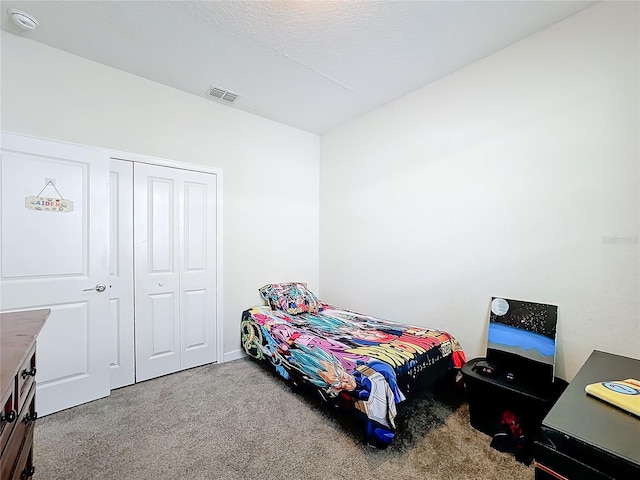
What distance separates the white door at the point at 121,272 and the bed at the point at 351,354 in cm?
114

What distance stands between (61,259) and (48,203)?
1.52 feet

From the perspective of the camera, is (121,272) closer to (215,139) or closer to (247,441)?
(215,139)

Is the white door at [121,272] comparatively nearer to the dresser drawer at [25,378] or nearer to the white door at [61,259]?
the white door at [61,259]

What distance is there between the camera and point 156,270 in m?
2.88

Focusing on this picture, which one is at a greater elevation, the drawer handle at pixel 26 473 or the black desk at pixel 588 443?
the black desk at pixel 588 443

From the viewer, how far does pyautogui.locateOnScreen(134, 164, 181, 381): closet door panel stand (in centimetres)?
278

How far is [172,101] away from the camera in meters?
2.95

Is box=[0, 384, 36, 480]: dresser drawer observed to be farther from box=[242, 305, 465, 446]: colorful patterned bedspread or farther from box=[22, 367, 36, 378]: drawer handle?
box=[242, 305, 465, 446]: colorful patterned bedspread

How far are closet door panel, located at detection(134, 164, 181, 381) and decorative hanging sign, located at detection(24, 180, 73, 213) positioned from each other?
1.65 feet

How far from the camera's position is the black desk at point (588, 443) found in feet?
2.68

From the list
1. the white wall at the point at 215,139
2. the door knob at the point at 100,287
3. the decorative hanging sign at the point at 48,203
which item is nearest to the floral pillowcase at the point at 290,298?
the white wall at the point at 215,139

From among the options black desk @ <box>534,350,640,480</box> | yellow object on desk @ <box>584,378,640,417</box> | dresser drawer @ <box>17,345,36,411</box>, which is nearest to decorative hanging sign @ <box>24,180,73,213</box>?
dresser drawer @ <box>17,345,36,411</box>

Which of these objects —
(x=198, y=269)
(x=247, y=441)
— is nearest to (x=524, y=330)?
(x=247, y=441)

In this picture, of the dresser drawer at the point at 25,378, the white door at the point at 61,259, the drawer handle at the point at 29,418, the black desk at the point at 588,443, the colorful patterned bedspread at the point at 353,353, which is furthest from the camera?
the white door at the point at 61,259
